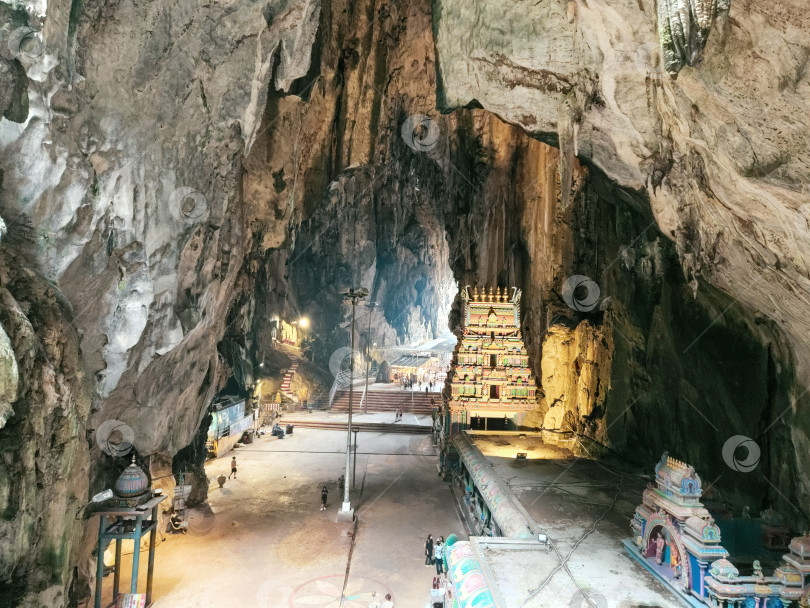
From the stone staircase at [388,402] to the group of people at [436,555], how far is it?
2113cm

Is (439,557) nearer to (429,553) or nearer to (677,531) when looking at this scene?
(429,553)

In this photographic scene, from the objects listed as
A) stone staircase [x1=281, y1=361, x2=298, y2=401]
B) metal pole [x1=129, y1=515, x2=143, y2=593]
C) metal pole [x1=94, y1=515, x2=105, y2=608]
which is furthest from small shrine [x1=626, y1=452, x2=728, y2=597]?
stone staircase [x1=281, y1=361, x2=298, y2=401]

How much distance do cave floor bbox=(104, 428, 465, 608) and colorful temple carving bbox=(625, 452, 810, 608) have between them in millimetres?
4596

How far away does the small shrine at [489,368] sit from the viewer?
749 inches

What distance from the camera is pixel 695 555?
7.14 meters

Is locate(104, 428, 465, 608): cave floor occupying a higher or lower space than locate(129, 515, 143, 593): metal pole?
lower

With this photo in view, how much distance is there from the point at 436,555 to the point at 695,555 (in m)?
5.02

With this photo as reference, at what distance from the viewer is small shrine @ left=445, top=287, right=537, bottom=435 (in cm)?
1903

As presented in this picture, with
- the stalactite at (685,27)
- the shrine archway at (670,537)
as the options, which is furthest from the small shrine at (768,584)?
the stalactite at (685,27)

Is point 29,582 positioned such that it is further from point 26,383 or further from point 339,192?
point 339,192

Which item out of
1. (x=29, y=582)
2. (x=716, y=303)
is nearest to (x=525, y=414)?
(x=716, y=303)

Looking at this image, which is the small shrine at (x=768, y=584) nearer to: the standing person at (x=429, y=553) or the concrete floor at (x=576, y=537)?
the concrete floor at (x=576, y=537)

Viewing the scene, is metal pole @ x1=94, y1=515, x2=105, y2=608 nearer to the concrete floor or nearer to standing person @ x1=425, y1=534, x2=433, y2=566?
standing person @ x1=425, y1=534, x2=433, y2=566

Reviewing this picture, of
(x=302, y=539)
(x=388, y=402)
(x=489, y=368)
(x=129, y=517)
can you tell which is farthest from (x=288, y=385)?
(x=129, y=517)
